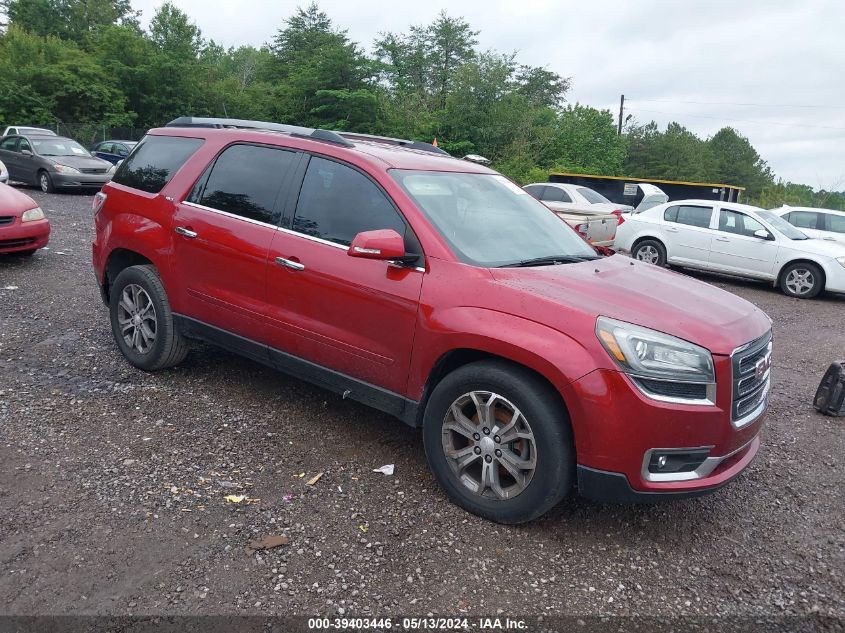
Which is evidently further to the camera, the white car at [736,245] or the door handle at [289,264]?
the white car at [736,245]

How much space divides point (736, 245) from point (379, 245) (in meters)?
10.3

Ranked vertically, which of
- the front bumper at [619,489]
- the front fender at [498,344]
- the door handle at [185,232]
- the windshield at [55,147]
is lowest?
the front bumper at [619,489]

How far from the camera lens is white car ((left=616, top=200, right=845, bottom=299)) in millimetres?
11250

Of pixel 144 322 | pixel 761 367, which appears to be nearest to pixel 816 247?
pixel 761 367

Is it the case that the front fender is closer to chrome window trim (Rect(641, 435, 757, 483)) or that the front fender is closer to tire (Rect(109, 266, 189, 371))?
chrome window trim (Rect(641, 435, 757, 483))

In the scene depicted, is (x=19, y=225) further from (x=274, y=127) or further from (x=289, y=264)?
(x=289, y=264)

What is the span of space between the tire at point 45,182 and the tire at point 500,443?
17680mm

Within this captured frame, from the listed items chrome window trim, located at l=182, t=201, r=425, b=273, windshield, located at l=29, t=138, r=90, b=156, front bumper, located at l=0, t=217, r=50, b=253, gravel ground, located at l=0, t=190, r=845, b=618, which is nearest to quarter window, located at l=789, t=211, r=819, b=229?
gravel ground, located at l=0, t=190, r=845, b=618

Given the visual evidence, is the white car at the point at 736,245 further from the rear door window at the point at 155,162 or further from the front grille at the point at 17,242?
the front grille at the point at 17,242

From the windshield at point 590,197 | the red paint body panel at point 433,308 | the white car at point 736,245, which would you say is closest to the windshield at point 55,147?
the windshield at point 590,197

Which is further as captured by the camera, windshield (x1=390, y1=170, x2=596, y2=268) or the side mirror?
windshield (x1=390, y1=170, x2=596, y2=268)

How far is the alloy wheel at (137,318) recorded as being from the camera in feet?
16.2

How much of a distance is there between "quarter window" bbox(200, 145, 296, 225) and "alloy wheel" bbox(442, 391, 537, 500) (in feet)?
5.81

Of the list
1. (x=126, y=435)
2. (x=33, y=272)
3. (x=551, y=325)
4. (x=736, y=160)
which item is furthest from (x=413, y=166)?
(x=736, y=160)
